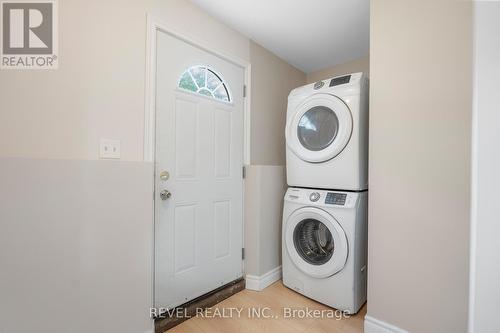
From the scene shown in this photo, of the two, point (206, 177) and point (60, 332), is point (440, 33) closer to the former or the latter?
point (206, 177)

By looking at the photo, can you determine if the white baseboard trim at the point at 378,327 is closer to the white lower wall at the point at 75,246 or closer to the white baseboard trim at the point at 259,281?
the white baseboard trim at the point at 259,281

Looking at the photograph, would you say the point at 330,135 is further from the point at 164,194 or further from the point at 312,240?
the point at 164,194

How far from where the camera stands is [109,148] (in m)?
1.22

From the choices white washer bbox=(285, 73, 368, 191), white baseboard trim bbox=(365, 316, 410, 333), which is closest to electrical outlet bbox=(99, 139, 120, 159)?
white washer bbox=(285, 73, 368, 191)

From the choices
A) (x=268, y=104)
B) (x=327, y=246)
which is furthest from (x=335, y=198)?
(x=268, y=104)

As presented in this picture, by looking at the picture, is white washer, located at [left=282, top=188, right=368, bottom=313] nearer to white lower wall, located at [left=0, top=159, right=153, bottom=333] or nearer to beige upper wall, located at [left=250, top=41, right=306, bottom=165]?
beige upper wall, located at [left=250, top=41, right=306, bottom=165]

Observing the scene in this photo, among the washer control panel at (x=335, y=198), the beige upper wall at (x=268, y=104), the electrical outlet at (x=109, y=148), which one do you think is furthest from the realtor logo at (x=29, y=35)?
the washer control panel at (x=335, y=198)

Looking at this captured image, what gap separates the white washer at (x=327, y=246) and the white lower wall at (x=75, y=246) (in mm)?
1111

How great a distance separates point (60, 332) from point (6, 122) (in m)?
1.00

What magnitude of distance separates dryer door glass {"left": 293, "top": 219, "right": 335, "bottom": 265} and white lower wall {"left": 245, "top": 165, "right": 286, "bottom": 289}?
285 mm

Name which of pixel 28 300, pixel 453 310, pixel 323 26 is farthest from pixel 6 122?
pixel 453 310

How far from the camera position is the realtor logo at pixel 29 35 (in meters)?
1.01

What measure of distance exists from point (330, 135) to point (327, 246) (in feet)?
2.94

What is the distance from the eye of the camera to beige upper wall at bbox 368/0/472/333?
44.3 inches
